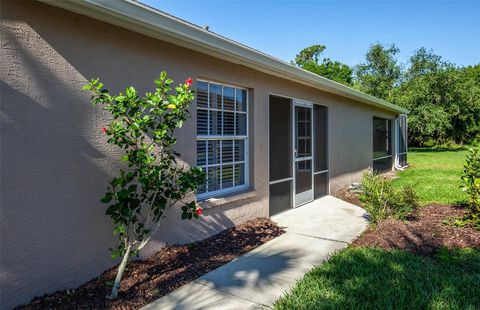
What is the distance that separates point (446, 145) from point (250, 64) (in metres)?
34.8

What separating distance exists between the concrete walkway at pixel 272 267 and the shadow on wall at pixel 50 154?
1048 mm

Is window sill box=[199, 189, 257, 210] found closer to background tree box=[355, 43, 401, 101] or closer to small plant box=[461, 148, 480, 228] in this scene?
small plant box=[461, 148, 480, 228]

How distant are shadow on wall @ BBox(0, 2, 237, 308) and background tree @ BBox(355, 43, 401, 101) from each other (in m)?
33.2

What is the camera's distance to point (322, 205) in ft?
26.2

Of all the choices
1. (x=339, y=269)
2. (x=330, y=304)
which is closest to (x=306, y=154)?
(x=339, y=269)

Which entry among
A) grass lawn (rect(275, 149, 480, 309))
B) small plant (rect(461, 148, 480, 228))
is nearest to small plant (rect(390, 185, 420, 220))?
small plant (rect(461, 148, 480, 228))

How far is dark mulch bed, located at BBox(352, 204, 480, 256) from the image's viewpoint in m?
4.83

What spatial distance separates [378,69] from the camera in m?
35.4

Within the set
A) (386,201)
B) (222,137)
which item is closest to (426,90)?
(386,201)

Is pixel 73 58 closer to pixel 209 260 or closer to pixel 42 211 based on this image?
pixel 42 211

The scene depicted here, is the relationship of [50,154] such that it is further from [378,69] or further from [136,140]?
[378,69]

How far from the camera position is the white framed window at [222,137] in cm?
530

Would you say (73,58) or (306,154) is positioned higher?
(73,58)

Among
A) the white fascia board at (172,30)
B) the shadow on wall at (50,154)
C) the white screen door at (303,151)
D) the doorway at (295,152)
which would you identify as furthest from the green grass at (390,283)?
the white screen door at (303,151)
